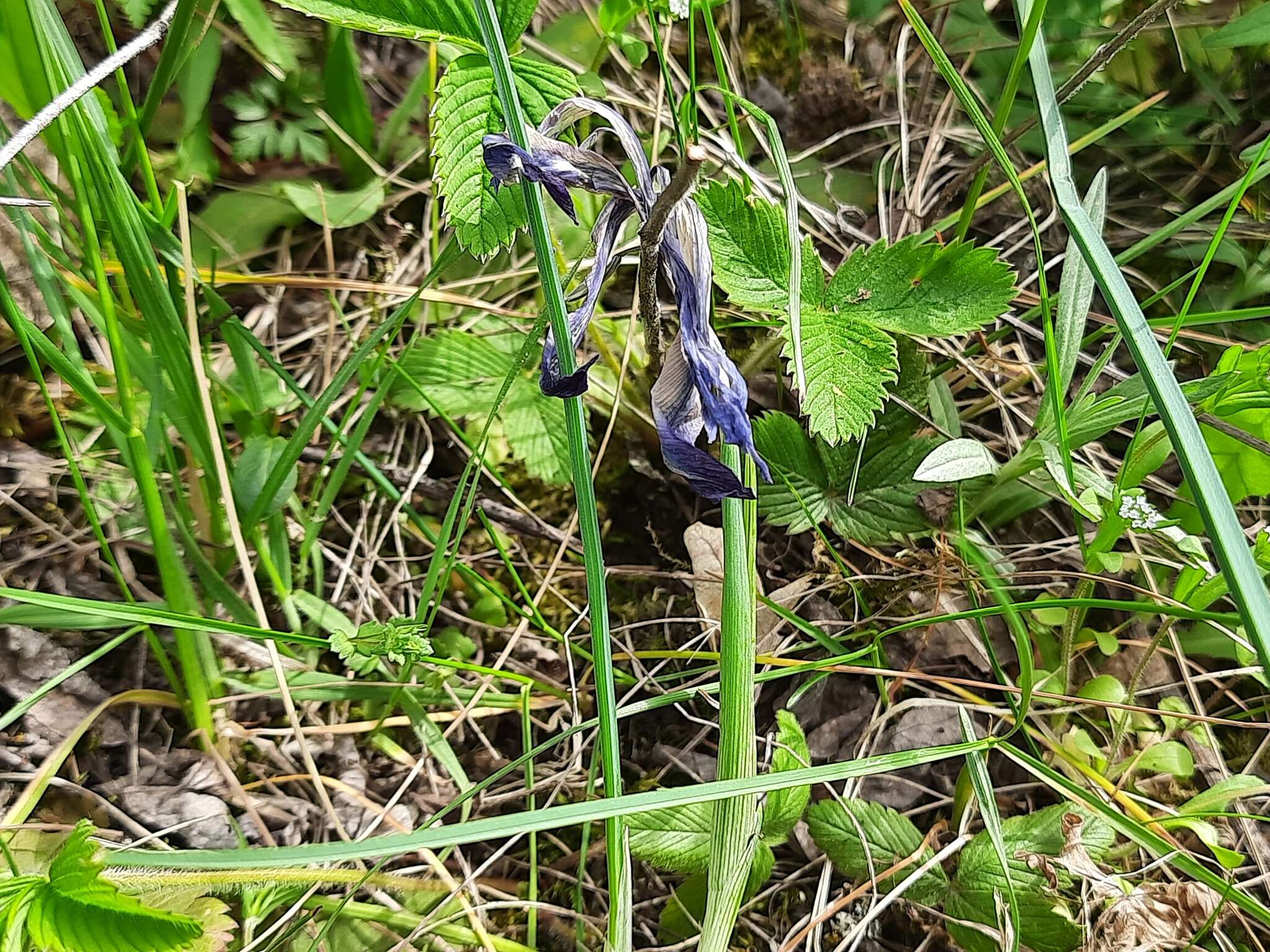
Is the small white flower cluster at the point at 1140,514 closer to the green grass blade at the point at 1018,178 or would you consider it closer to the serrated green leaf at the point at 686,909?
the green grass blade at the point at 1018,178

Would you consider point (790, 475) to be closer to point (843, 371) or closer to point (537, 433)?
point (843, 371)

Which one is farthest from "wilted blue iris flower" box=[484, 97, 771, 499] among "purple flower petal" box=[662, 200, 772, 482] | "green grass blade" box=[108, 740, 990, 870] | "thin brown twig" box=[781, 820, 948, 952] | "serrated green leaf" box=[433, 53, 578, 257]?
"thin brown twig" box=[781, 820, 948, 952]

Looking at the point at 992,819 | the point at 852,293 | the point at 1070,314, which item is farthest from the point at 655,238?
the point at 992,819

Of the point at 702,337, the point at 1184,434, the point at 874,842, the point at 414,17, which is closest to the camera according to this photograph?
the point at 1184,434

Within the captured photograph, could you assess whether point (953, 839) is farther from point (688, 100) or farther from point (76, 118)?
point (76, 118)

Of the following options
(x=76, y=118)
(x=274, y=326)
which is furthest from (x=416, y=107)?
(x=76, y=118)

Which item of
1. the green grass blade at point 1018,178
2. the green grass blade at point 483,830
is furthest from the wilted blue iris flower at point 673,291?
the green grass blade at point 1018,178
